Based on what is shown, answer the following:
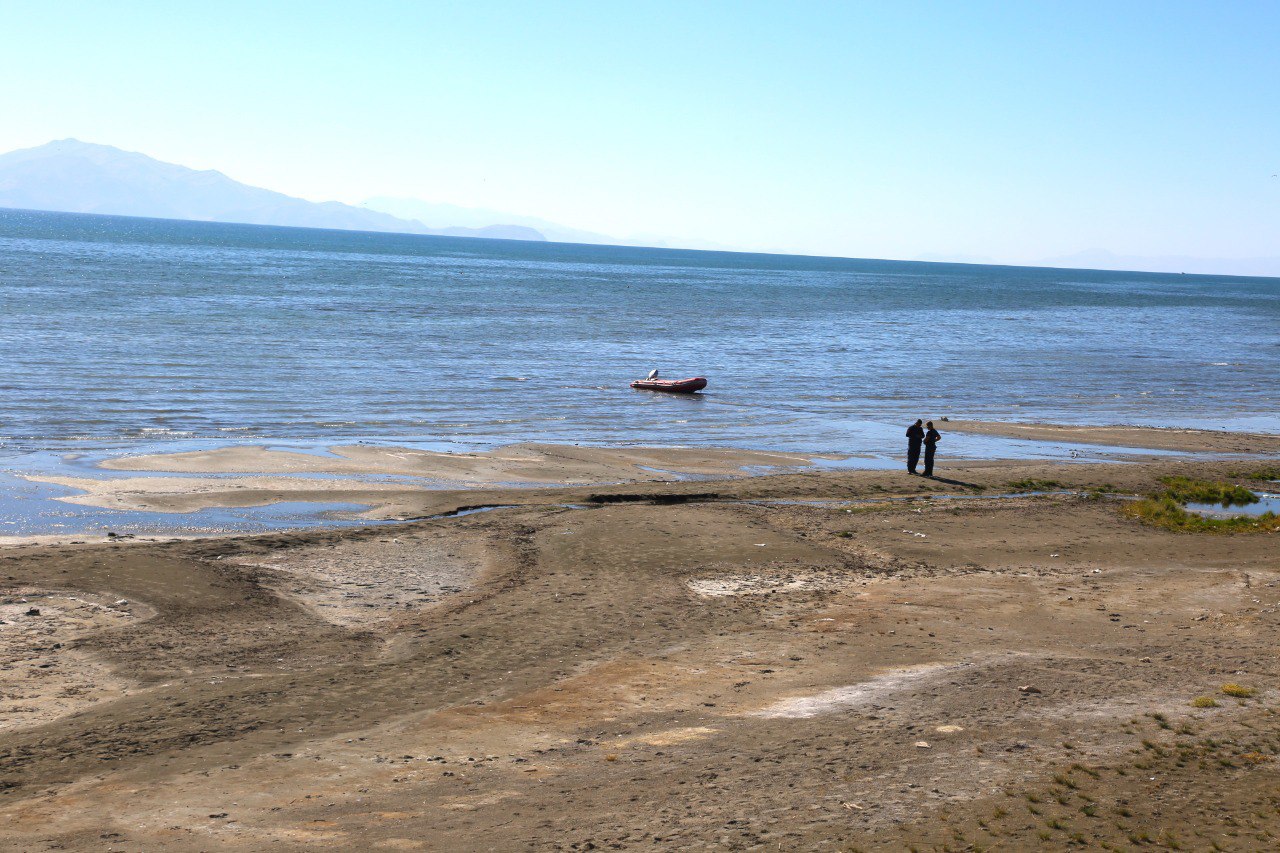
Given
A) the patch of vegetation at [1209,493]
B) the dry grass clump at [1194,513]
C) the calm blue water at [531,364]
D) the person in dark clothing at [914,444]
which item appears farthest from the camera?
the calm blue water at [531,364]

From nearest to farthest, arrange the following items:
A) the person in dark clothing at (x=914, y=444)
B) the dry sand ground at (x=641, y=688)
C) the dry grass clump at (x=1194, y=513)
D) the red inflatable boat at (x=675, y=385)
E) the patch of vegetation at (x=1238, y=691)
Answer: the dry sand ground at (x=641, y=688), the patch of vegetation at (x=1238, y=691), the dry grass clump at (x=1194, y=513), the person in dark clothing at (x=914, y=444), the red inflatable boat at (x=675, y=385)

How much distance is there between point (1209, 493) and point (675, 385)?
2454cm

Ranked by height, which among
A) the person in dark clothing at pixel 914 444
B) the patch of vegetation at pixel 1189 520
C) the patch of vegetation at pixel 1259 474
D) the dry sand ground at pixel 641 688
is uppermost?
the person in dark clothing at pixel 914 444

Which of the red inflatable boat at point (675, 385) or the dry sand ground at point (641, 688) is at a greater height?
the red inflatable boat at point (675, 385)

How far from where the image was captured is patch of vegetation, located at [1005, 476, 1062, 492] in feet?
93.3

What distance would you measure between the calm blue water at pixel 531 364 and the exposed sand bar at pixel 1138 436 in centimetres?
316

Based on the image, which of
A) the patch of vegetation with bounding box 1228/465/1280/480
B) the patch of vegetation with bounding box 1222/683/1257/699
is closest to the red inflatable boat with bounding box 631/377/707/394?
the patch of vegetation with bounding box 1228/465/1280/480

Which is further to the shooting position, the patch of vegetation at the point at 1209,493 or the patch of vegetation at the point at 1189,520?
the patch of vegetation at the point at 1209,493

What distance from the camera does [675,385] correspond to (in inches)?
1918

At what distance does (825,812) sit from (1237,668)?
7.53 metres

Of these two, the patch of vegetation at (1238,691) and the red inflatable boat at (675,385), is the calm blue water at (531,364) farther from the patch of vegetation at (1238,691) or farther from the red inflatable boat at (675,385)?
the patch of vegetation at (1238,691)

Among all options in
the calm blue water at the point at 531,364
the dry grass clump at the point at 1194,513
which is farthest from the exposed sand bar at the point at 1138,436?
the dry grass clump at the point at 1194,513

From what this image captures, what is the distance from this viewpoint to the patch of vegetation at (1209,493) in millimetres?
27750

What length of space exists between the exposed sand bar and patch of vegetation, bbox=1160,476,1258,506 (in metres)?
8.00
